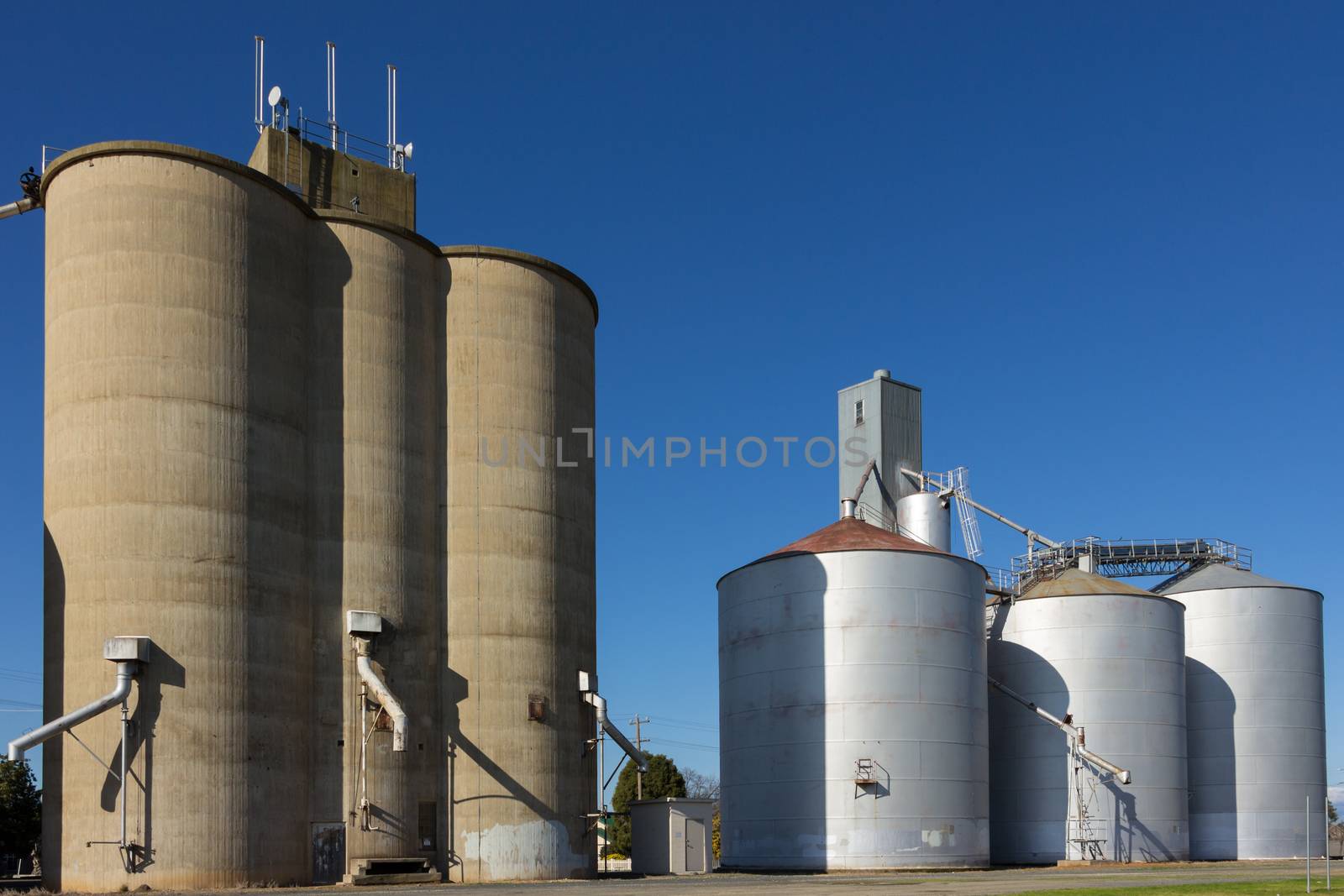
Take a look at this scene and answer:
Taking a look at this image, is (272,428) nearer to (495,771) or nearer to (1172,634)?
(495,771)

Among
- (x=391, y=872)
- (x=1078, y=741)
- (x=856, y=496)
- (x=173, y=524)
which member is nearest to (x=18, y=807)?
(x=391, y=872)

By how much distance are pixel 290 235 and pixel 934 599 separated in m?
26.1

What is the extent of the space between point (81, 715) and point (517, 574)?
44.7 ft

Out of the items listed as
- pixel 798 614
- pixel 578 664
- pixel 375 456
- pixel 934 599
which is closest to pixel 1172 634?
pixel 934 599

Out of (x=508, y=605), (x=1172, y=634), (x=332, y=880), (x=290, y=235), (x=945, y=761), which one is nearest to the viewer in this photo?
(x=332, y=880)

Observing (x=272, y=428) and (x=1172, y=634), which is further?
(x=1172, y=634)

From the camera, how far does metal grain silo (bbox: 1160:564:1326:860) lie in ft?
208

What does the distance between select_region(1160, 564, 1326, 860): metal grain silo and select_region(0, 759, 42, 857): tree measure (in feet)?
166

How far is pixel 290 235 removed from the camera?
39531 millimetres

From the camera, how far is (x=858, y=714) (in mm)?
48656

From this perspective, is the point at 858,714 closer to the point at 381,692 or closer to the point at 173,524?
the point at 381,692

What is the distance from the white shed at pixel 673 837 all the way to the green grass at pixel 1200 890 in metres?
15.2

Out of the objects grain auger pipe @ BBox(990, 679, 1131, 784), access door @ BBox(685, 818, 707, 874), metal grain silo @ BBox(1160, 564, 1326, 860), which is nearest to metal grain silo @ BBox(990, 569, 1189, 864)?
grain auger pipe @ BBox(990, 679, 1131, 784)

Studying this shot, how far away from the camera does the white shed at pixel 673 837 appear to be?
1828 inches
